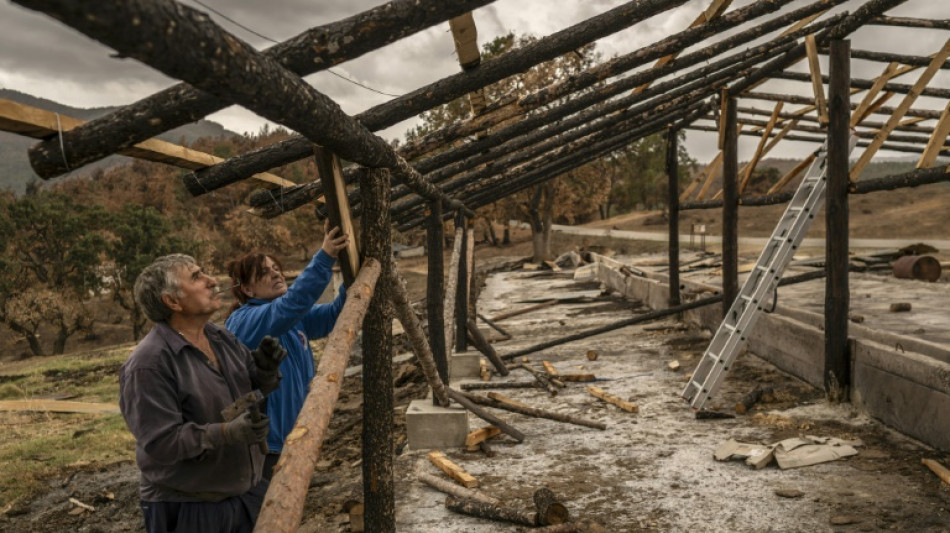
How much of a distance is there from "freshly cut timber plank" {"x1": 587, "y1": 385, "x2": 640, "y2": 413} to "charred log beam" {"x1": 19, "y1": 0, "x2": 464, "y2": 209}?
6.03 m

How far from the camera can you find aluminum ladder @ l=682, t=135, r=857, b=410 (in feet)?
24.8

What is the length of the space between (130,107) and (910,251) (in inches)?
875

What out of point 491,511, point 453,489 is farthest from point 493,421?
point 491,511

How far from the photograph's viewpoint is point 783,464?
5703mm

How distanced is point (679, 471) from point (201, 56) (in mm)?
5368

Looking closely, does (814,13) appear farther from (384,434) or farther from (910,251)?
(910,251)

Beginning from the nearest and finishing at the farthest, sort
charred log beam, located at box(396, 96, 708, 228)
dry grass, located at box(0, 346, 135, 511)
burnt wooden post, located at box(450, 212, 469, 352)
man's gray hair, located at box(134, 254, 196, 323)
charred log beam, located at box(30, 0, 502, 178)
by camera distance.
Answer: charred log beam, located at box(30, 0, 502, 178) → man's gray hair, located at box(134, 254, 196, 323) → dry grass, located at box(0, 346, 135, 511) → burnt wooden post, located at box(450, 212, 469, 352) → charred log beam, located at box(396, 96, 708, 228)

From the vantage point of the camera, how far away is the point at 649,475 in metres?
5.73

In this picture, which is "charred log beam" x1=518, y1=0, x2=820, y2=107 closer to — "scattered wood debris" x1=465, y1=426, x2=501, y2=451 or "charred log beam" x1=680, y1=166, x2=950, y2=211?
"charred log beam" x1=680, y1=166, x2=950, y2=211

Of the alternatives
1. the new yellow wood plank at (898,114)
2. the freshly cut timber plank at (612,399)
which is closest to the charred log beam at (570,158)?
the new yellow wood plank at (898,114)

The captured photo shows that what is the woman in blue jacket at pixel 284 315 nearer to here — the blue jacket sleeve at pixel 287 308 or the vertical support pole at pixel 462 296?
the blue jacket sleeve at pixel 287 308

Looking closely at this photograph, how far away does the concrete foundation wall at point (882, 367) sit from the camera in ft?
18.7

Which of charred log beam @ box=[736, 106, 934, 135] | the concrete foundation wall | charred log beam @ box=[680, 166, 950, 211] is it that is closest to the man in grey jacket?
the concrete foundation wall

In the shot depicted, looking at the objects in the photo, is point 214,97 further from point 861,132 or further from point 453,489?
point 861,132
